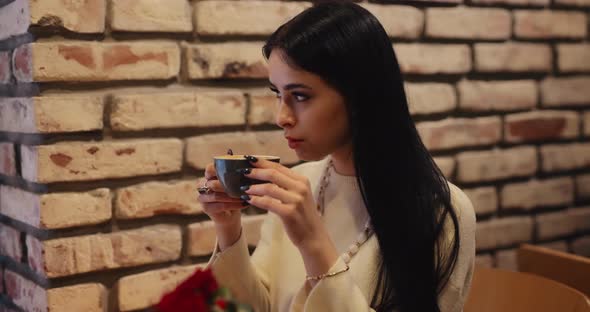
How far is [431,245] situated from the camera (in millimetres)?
1109

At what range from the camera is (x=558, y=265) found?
4.91 feet

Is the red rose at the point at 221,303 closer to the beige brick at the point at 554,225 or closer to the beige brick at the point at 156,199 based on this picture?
the beige brick at the point at 156,199

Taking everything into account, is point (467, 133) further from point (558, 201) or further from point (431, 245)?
point (431, 245)

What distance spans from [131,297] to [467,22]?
41.5 inches

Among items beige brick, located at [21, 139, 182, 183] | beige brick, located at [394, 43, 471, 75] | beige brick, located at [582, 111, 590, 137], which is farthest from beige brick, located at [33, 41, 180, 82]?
beige brick, located at [582, 111, 590, 137]

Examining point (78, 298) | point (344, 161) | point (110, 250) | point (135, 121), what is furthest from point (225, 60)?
point (78, 298)

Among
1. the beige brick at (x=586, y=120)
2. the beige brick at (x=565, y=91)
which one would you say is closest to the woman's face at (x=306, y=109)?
the beige brick at (x=565, y=91)

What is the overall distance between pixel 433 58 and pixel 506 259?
60 cm

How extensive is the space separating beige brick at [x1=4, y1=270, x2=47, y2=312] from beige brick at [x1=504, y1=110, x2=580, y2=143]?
4.00 ft

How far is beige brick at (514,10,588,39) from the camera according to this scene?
179 cm

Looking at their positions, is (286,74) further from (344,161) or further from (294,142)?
(344,161)

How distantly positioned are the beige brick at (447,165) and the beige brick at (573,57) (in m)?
0.46

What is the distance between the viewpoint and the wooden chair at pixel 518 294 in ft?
4.05

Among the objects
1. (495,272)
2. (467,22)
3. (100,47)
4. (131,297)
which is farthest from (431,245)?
(467,22)
